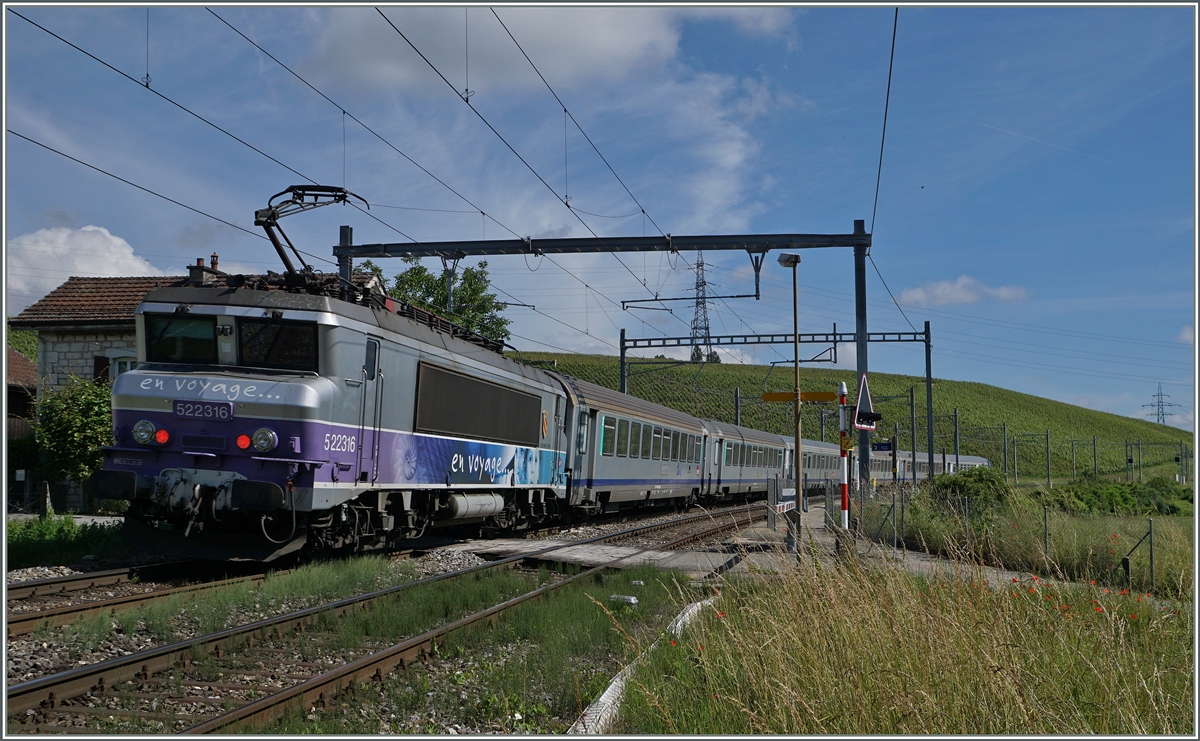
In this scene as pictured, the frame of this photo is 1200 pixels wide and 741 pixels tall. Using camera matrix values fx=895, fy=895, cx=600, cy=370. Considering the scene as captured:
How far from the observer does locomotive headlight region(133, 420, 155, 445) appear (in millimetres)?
10234

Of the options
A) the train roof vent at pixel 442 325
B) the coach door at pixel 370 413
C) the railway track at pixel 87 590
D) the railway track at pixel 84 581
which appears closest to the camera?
the railway track at pixel 87 590

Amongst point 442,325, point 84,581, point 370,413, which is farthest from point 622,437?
point 84,581

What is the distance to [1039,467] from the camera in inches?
3568

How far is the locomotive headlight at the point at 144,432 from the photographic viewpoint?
33.6 feet

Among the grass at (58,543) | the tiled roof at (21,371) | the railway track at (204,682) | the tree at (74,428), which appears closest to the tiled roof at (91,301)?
the tiled roof at (21,371)

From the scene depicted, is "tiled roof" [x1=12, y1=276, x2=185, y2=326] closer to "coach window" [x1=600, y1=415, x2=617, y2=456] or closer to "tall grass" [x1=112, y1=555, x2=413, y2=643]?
"coach window" [x1=600, y1=415, x2=617, y2=456]

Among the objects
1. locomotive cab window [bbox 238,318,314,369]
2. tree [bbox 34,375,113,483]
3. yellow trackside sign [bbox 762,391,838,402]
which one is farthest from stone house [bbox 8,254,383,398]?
locomotive cab window [bbox 238,318,314,369]

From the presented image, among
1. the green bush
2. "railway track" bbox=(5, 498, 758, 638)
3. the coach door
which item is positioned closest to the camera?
"railway track" bbox=(5, 498, 758, 638)

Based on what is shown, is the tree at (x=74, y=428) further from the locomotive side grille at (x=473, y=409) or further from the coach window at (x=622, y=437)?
the coach window at (x=622, y=437)

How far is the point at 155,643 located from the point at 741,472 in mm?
28915

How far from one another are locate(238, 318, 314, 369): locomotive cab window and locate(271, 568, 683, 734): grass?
13.0 ft

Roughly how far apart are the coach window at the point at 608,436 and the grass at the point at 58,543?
10.6m

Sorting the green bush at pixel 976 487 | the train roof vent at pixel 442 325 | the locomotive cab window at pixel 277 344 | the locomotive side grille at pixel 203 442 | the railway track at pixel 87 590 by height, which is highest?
the train roof vent at pixel 442 325

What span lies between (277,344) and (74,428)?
10272 mm
